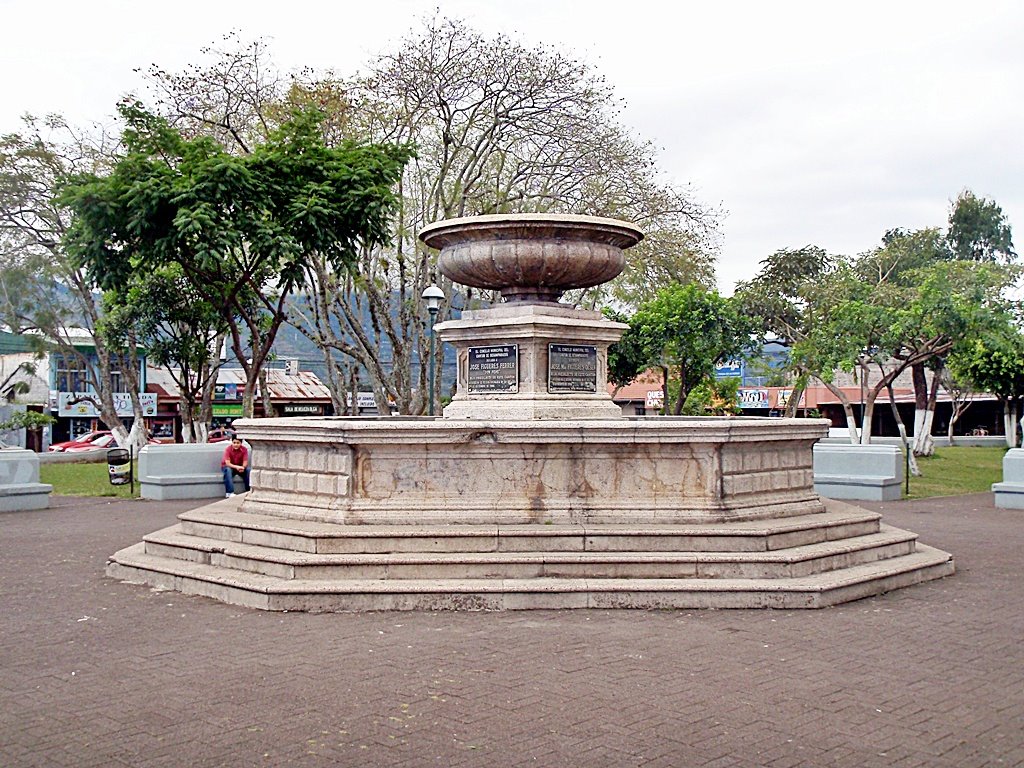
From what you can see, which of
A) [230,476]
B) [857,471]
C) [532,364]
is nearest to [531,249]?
[532,364]

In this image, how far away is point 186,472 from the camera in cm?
1750

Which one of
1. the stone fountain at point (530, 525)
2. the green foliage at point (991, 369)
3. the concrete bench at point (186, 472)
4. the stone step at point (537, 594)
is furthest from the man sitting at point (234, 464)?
the green foliage at point (991, 369)

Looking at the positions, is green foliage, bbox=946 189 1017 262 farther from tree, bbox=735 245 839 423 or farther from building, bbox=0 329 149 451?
building, bbox=0 329 149 451

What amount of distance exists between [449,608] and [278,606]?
48.5 inches

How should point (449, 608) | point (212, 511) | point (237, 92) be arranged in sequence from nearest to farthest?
point (449, 608) → point (212, 511) → point (237, 92)

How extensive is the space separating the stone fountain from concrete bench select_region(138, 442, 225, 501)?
25.0 ft

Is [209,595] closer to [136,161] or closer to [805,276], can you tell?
[136,161]

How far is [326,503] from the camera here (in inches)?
349

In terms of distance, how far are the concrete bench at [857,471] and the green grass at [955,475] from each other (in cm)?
101

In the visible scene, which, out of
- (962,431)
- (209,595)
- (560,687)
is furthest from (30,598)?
(962,431)

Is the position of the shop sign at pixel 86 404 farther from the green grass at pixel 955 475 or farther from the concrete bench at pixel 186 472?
the green grass at pixel 955 475

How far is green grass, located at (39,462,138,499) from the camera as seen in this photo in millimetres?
19453

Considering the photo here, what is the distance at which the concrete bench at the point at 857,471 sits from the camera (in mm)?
17125

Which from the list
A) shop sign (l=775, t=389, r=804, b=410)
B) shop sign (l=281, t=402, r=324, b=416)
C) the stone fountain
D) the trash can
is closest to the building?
shop sign (l=281, t=402, r=324, b=416)
